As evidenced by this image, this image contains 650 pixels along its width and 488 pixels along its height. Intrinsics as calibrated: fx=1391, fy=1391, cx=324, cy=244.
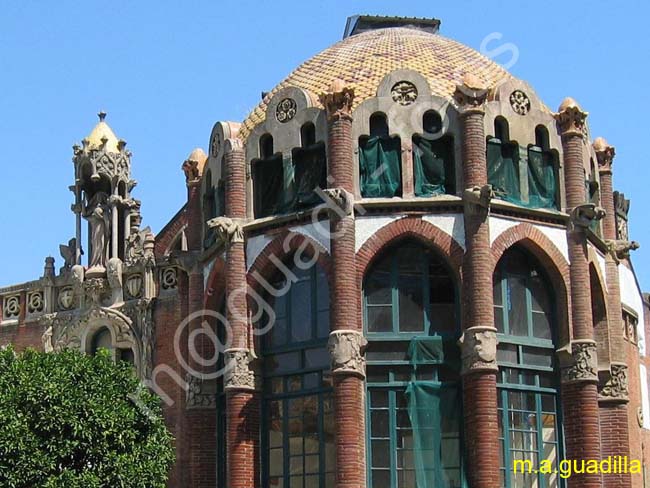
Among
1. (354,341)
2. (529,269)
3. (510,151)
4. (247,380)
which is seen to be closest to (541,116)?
(510,151)

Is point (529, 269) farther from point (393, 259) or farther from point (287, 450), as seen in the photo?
point (287, 450)

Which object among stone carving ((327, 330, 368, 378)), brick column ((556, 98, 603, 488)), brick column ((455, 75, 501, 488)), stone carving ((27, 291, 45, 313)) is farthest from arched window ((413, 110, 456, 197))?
stone carving ((27, 291, 45, 313))

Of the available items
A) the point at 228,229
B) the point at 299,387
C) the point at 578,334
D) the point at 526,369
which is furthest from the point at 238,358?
the point at 578,334

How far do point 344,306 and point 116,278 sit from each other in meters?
9.59

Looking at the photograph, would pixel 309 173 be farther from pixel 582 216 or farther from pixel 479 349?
pixel 582 216

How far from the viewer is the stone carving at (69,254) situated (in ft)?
130

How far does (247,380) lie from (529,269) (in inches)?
283

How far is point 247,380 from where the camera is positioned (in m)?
32.7

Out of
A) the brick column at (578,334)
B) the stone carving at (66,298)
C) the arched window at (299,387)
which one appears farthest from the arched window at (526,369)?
the stone carving at (66,298)

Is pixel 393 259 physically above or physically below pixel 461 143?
below

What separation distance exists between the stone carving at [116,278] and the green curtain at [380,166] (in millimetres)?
9147

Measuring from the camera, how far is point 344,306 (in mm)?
31172

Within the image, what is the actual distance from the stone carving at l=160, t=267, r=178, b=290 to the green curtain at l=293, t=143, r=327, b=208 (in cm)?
598

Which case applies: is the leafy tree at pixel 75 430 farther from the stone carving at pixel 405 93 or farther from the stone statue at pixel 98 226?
the stone carving at pixel 405 93
